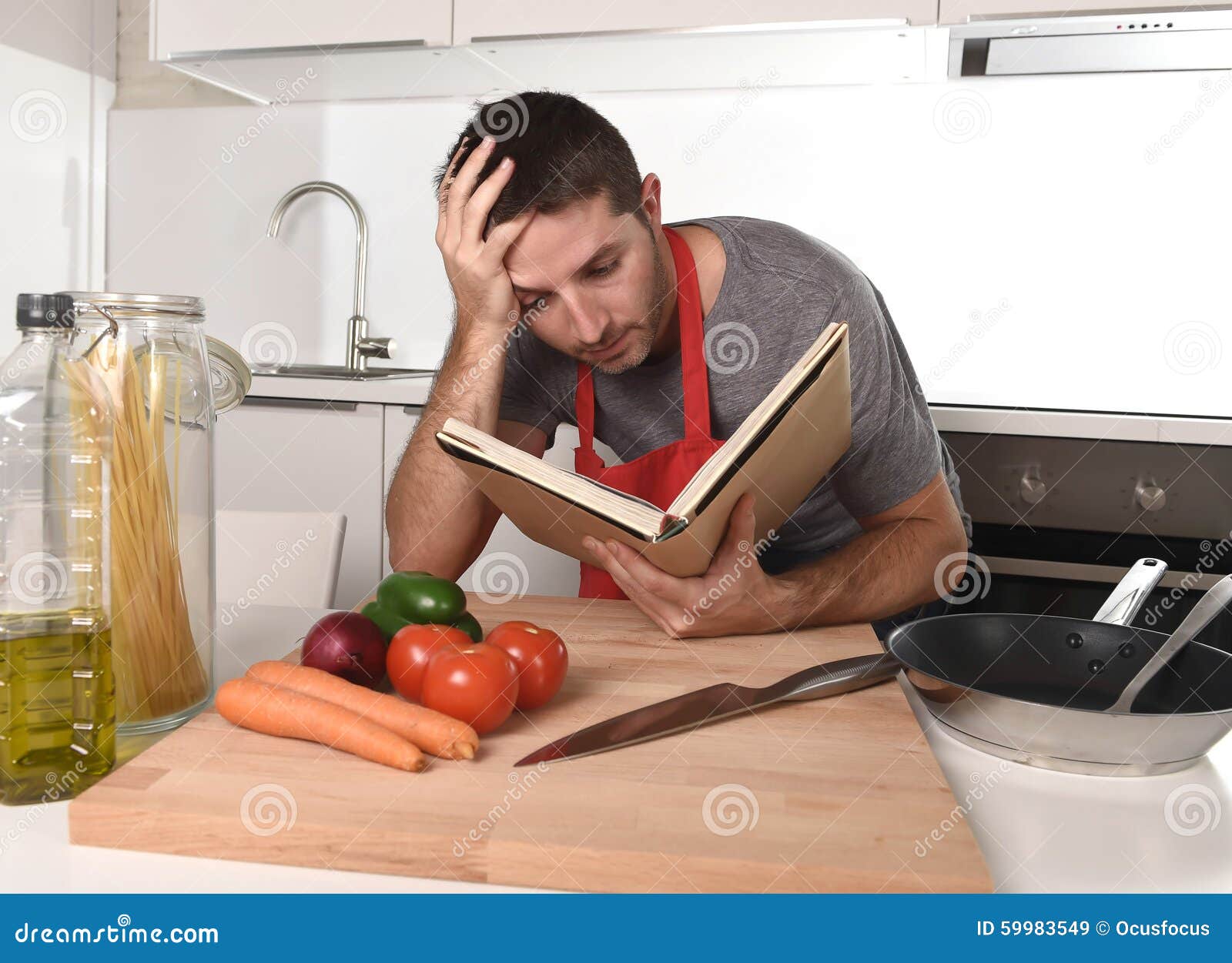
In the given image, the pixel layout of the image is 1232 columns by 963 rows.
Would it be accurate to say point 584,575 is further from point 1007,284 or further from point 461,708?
point 1007,284

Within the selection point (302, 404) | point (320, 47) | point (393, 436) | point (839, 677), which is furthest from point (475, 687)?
point (320, 47)

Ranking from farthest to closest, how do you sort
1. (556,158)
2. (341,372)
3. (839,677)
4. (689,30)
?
(341,372) < (689,30) < (556,158) < (839,677)

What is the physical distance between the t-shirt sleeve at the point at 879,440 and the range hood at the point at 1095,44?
1.02m

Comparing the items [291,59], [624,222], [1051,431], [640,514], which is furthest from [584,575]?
[291,59]

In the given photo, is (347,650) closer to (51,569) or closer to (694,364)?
(51,569)

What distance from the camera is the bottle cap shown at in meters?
0.60

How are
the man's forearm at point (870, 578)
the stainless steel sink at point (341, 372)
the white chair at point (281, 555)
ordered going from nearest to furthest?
1. the man's forearm at point (870, 578)
2. the white chair at point (281, 555)
3. the stainless steel sink at point (341, 372)

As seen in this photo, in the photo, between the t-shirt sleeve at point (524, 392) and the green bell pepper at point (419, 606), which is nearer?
the green bell pepper at point (419, 606)

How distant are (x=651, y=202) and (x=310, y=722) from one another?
2.98ft

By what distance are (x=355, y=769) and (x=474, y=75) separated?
2146mm

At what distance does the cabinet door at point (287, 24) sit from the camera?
2.19m

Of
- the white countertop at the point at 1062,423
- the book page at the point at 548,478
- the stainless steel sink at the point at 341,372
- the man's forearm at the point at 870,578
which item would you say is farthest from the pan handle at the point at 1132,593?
the stainless steel sink at the point at 341,372

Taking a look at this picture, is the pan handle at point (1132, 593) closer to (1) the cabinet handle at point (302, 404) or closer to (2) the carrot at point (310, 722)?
(2) the carrot at point (310, 722)

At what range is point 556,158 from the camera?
1223 millimetres
